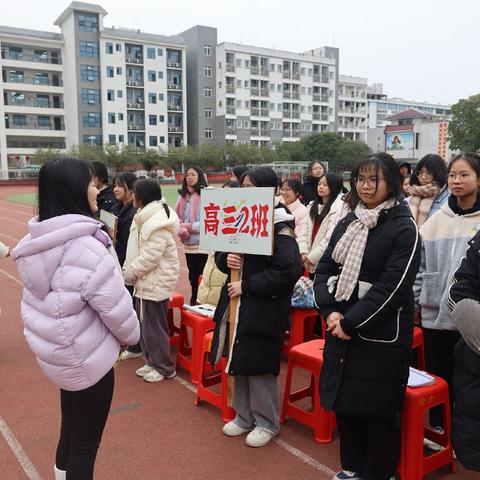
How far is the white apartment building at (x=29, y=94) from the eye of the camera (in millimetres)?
49312

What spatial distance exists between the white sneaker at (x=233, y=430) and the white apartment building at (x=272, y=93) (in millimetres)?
56970

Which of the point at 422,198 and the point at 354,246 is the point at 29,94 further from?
the point at 354,246

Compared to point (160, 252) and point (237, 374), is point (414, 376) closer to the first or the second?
point (237, 374)

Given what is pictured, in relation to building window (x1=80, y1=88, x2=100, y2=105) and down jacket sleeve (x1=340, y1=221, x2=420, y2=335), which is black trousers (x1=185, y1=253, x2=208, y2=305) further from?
building window (x1=80, y1=88, x2=100, y2=105)

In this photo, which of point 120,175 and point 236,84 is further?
point 236,84

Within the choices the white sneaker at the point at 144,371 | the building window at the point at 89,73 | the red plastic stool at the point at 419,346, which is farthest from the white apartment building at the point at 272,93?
Result: the red plastic stool at the point at 419,346

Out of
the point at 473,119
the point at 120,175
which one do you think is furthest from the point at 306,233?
the point at 473,119

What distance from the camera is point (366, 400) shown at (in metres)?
2.48

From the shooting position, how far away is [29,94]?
168 feet

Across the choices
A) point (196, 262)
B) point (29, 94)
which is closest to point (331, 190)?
point (196, 262)

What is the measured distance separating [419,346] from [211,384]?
1.69 m

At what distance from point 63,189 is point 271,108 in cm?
6427

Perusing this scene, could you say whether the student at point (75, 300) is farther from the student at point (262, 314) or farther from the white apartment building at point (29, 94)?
the white apartment building at point (29, 94)

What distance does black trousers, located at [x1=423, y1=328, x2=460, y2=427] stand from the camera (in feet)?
10.2
